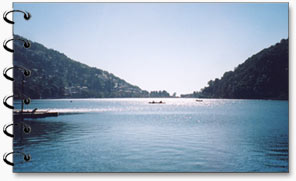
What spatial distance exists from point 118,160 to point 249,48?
263 inches

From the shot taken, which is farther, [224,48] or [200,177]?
[224,48]

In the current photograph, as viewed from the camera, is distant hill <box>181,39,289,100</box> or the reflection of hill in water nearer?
distant hill <box>181,39,289,100</box>

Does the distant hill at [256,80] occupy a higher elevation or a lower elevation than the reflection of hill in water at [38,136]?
higher

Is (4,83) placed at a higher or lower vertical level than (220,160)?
higher

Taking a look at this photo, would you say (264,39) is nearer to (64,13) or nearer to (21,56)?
(64,13)

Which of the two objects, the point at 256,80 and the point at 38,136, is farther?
the point at 256,80

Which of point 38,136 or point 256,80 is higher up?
point 256,80

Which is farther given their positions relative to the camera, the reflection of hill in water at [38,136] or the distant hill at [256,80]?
the reflection of hill in water at [38,136]

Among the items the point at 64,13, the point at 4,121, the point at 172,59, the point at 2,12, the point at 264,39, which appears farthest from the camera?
the point at 172,59

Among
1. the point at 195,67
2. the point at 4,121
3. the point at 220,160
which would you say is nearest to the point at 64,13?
the point at 4,121

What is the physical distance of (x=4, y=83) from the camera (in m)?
7.45

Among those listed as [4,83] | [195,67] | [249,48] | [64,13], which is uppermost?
[64,13]

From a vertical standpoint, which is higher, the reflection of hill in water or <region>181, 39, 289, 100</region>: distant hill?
<region>181, 39, 289, 100</region>: distant hill

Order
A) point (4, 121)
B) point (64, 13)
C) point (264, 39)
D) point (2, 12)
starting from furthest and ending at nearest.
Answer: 1. point (264, 39)
2. point (64, 13)
3. point (2, 12)
4. point (4, 121)
